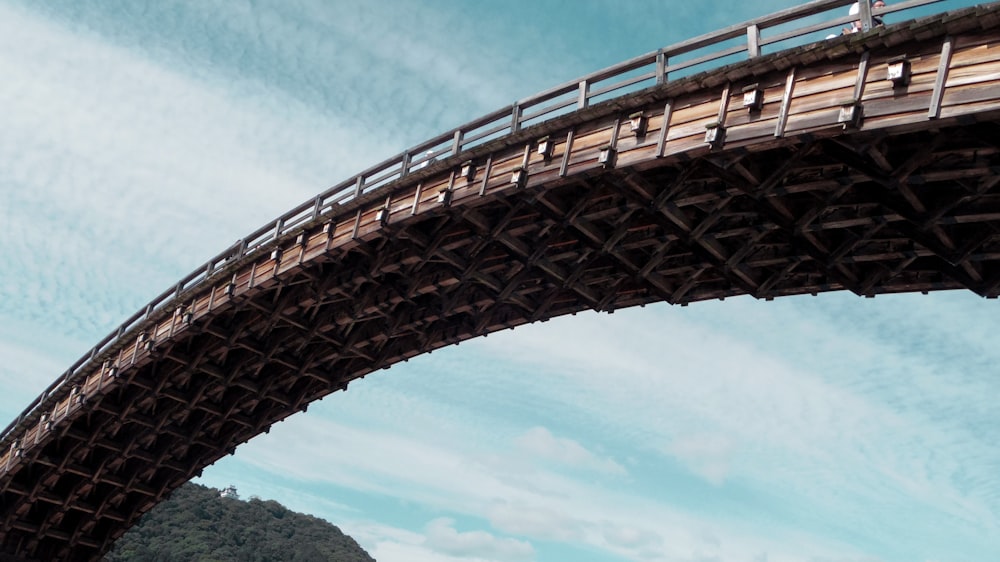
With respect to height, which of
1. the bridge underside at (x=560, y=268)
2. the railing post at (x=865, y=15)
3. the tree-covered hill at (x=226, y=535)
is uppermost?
the railing post at (x=865, y=15)

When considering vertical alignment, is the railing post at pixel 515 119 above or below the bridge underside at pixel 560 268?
above

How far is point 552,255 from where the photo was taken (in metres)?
24.8

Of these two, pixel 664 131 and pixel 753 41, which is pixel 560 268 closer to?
pixel 664 131

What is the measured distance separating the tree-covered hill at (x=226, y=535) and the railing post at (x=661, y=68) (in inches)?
4088

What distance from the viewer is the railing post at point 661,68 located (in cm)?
1934

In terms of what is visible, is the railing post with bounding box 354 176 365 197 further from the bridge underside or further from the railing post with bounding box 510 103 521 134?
the railing post with bounding box 510 103 521 134

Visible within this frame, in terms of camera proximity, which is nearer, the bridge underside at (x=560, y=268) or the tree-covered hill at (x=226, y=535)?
the bridge underside at (x=560, y=268)


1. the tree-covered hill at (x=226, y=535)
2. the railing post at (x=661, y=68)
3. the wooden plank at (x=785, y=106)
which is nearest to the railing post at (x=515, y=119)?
the railing post at (x=661, y=68)

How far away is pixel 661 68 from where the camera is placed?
19391mm

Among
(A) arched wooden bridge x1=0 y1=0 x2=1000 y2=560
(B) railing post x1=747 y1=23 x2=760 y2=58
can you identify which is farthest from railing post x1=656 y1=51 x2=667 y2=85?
(B) railing post x1=747 y1=23 x2=760 y2=58

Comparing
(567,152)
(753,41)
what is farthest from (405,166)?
(753,41)

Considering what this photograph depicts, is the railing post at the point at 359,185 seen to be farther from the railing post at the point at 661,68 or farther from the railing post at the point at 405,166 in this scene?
the railing post at the point at 661,68

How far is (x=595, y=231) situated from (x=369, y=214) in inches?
286

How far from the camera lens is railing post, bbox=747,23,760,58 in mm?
17594
